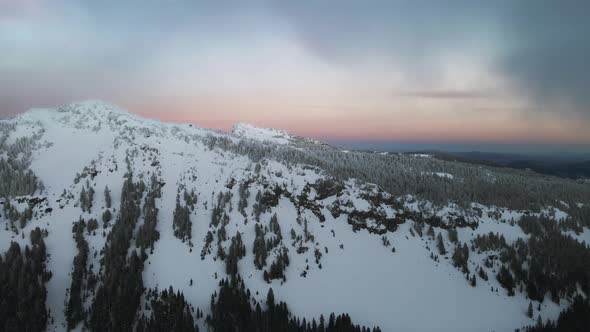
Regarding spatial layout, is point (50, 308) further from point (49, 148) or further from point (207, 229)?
point (49, 148)

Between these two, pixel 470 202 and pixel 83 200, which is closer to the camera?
pixel 83 200

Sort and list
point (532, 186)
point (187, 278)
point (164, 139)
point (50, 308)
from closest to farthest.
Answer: point (50, 308), point (187, 278), point (164, 139), point (532, 186)

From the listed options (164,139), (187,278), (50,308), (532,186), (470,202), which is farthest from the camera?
(532,186)

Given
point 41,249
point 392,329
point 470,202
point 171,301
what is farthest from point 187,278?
point 470,202

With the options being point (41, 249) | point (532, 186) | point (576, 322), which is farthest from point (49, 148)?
point (532, 186)

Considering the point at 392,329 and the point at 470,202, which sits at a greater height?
the point at 470,202

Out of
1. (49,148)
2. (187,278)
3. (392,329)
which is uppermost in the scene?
(49,148)
